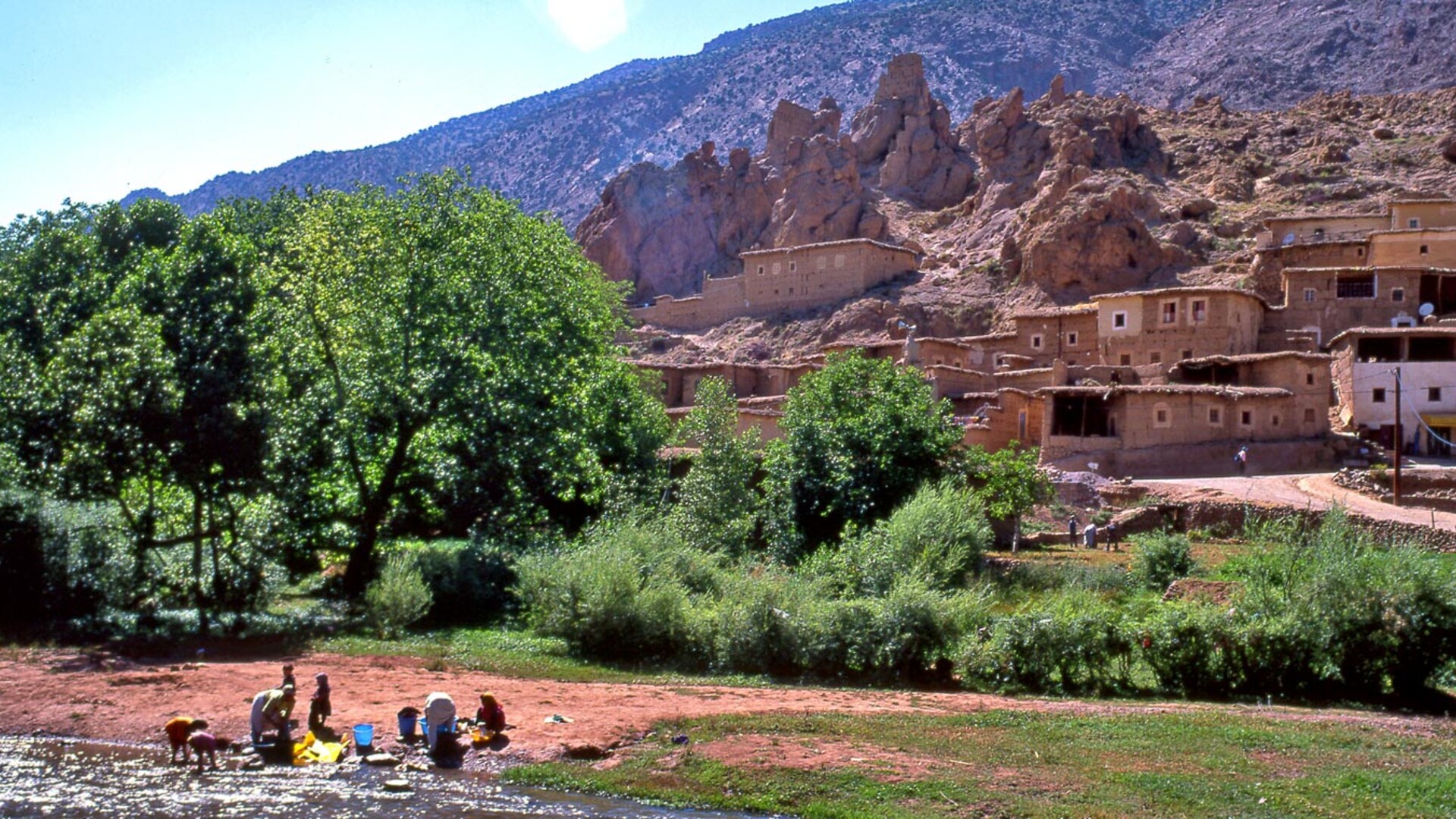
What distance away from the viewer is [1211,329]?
149 feet

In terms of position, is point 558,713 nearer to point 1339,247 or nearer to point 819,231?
point 1339,247

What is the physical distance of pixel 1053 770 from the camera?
1391 cm

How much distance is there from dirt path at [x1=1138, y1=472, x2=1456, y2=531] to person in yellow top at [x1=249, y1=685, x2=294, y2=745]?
22.4m

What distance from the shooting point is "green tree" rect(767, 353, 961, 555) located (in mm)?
28641

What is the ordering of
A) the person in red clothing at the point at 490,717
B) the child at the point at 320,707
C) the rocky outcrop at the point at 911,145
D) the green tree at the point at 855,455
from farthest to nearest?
the rocky outcrop at the point at 911,145 → the green tree at the point at 855,455 → the child at the point at 320,707 → the person in red clothing at the point at 490,717

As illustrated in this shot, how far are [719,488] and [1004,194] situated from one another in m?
46.6

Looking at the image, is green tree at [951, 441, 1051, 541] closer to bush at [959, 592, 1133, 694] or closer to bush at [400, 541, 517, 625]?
bush at [400, 541, 517, 625]

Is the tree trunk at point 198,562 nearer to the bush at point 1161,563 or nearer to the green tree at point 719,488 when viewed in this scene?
the green tree at point 719,488

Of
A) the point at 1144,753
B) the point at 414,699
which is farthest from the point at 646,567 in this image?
the point at 1144,753

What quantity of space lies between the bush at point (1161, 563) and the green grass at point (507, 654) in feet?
29.6

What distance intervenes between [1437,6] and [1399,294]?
96.7 metres

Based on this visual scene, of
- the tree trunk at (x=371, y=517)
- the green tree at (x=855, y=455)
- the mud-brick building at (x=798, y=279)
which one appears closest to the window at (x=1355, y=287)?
the mud-brick building at (x=798, y=279)

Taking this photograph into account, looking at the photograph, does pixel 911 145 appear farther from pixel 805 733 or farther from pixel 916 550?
pixel 805 733

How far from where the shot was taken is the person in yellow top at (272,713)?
15820mm
